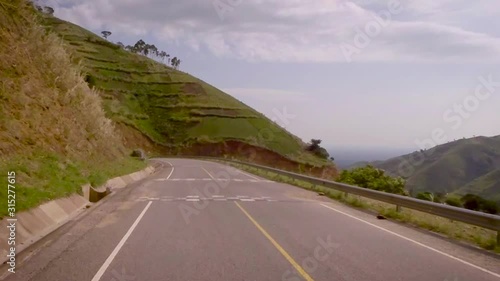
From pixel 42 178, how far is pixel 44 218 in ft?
11.8

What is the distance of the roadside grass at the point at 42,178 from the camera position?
12557 mm

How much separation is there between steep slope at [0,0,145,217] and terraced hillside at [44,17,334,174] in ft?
201

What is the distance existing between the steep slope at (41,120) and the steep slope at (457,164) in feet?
199

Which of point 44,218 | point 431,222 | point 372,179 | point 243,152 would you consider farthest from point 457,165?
point 44,218

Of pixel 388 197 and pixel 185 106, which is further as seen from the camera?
pixel 185 106

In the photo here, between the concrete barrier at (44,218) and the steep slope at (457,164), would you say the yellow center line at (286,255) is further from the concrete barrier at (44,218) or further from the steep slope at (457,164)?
the steep slope at (457,164)

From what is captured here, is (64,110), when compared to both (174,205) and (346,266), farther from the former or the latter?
(346,266)

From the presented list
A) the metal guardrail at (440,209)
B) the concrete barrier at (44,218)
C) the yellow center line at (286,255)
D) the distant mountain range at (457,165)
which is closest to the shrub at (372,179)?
the metal guardrail at (440,209)

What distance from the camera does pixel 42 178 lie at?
622 inches

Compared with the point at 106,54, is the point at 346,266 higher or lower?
lower

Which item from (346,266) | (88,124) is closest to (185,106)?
(88,124)

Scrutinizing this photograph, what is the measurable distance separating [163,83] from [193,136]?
29196 millimetres

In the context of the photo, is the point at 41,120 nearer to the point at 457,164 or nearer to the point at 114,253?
the point at 114,253

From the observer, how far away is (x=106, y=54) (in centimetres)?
14025
